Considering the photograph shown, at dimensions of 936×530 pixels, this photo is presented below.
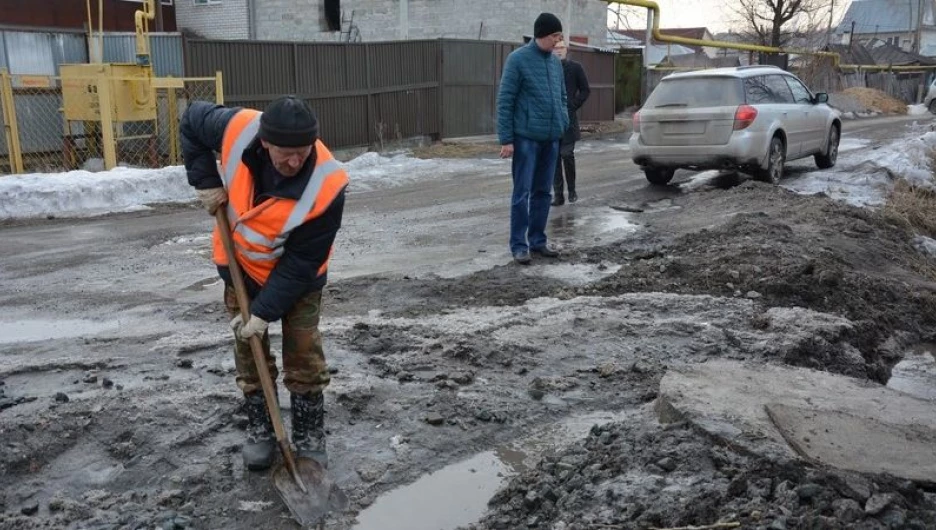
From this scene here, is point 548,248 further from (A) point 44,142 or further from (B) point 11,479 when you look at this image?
(A) point 44,142

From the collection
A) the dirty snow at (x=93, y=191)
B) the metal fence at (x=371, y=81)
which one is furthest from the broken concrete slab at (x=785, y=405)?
the metal fence at (x=371, y=81)

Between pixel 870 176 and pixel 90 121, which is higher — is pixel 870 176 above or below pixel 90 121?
below

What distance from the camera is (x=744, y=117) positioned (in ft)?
36.1

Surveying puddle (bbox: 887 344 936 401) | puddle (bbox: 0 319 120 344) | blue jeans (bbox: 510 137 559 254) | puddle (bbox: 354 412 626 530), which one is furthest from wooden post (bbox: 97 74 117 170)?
puddle (bbox: 887 344 936 401)

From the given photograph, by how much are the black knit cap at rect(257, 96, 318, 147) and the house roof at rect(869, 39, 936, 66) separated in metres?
59.5

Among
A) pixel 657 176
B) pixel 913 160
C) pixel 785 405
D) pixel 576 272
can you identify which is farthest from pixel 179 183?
pixel 913 160

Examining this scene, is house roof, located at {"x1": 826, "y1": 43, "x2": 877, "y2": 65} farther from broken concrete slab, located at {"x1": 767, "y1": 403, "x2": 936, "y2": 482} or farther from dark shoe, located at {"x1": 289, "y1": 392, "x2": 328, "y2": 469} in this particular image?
dark shoe, located at {"x1": 289, "y1": 392, "x2": 328, "y2": 469}

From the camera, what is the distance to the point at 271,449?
3.68 m

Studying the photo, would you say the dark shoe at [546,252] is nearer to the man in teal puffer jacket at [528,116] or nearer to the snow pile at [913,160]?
the man in teal puffer jacket at [528,116]

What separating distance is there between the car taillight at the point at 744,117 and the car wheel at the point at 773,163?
0.55 metres

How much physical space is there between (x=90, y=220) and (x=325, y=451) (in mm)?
7323

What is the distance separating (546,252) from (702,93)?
202 inches

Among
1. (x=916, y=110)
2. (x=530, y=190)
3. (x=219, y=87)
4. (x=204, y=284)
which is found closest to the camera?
(x=204, y=284)

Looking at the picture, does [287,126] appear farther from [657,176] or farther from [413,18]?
[413,18]
